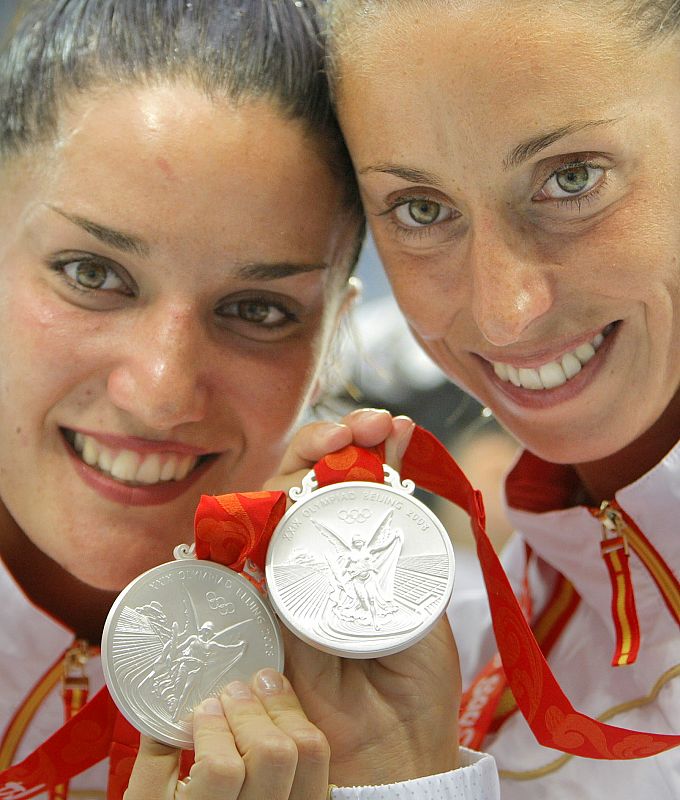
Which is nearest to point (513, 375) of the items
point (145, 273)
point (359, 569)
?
point (359, 569)

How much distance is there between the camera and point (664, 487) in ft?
5.13

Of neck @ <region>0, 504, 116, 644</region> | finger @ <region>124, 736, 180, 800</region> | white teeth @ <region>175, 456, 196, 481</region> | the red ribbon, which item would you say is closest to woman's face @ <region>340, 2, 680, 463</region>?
the red ribbon

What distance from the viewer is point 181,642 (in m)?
1.27

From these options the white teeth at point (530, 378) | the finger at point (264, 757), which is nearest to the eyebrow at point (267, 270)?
the white teeth at point (530, 378)

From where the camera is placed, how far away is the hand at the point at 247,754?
110cm

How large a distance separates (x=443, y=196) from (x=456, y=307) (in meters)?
0.17

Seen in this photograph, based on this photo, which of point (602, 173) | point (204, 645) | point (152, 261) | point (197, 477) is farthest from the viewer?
point (197, 477)

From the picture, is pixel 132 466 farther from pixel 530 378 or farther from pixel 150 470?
pixel 530 378

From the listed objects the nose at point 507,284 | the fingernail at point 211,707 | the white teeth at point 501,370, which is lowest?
the fingernail at point 211,707

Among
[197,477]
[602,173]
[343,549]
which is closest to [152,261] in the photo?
[197,477]

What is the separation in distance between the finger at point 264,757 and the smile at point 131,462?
56 cm

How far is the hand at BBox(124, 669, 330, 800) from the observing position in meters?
1.10

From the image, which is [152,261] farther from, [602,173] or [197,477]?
[602,173]

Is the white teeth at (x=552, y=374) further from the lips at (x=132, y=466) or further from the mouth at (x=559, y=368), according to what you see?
the lips at (x=132, y=466)
